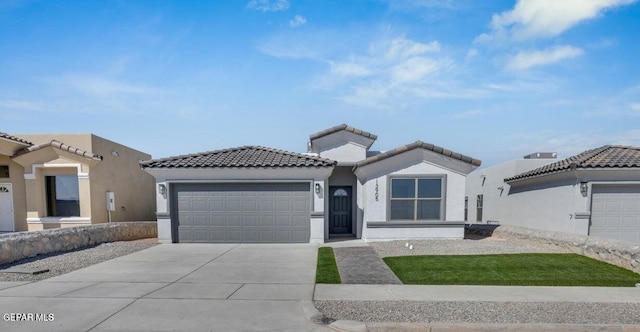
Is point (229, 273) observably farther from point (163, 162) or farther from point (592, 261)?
point (592, 261)

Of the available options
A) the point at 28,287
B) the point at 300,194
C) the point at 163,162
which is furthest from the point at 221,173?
the point at 28,287

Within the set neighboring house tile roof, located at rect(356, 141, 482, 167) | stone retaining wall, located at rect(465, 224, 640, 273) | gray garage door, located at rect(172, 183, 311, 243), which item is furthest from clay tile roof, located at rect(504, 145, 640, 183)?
gray garage door, located at rect(172, 183, 311, 243)

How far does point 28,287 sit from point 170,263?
2.84 m

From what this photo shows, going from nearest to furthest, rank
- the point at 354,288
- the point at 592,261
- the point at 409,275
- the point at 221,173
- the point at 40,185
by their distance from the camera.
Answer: the point at 354,288 → the point at 409,275 → the point at 592,261 → the point at 221,173 → the point at 40,185

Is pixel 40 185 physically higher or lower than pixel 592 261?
higher

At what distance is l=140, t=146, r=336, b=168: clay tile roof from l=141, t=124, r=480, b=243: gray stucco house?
0.13ft

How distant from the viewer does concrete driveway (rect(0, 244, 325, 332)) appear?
4512mm

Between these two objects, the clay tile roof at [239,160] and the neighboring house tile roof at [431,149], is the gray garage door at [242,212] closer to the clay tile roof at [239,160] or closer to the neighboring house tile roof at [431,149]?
the clay tile roof at [239,160]

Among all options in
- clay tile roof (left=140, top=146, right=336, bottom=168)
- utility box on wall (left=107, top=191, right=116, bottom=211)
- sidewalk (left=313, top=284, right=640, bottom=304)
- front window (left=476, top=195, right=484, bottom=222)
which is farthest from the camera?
front window (left=476, top=195, right=484, bottom=222)

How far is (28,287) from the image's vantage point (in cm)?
614

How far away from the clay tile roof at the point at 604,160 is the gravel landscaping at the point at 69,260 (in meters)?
15.9

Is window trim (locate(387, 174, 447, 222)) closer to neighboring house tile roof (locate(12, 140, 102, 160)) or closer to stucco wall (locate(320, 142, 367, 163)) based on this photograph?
stucco wall (locate(320, 142, 367, 163))
